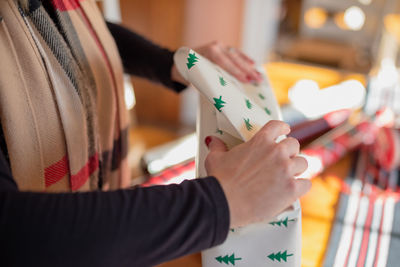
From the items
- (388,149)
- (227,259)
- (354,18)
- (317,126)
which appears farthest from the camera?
(354,18)

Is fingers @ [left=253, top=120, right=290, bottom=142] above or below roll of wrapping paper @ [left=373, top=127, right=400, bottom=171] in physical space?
above

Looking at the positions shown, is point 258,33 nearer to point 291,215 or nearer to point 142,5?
point 142,5

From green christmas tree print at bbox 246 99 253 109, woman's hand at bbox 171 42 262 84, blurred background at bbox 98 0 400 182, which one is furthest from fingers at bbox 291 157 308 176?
blurred background at bbox 98 0 400 182

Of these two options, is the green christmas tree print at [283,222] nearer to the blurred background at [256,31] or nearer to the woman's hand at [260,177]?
the woman's hand at [260,177]

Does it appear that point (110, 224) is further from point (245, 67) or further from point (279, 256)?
point (245, 67)

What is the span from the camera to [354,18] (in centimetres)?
208

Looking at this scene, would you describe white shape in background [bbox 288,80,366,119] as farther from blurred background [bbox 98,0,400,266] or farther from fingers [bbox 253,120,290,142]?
fingers [bbox 253,120,290,142]

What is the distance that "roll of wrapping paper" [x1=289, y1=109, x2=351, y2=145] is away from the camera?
2.52ft

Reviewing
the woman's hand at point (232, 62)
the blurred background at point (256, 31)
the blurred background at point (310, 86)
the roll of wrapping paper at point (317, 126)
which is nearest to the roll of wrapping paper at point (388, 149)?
the blurred background at point (310, 86)

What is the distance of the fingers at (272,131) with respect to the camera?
15.3 inches

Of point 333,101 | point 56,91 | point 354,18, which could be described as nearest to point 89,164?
point 56,91

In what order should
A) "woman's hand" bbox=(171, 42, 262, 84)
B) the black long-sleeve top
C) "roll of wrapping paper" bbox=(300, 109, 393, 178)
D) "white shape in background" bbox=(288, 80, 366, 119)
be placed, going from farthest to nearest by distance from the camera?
"white shape in background" bbox=(288, 80, 366, 119)
"roll of wrapping paper" bbox=(300, 109, 393, 178)
"woman's hand" bbox=(171, 42, 262, 84)
the black long-sleeve top

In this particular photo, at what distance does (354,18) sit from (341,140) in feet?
5.16

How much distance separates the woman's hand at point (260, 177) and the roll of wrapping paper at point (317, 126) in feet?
1.19
